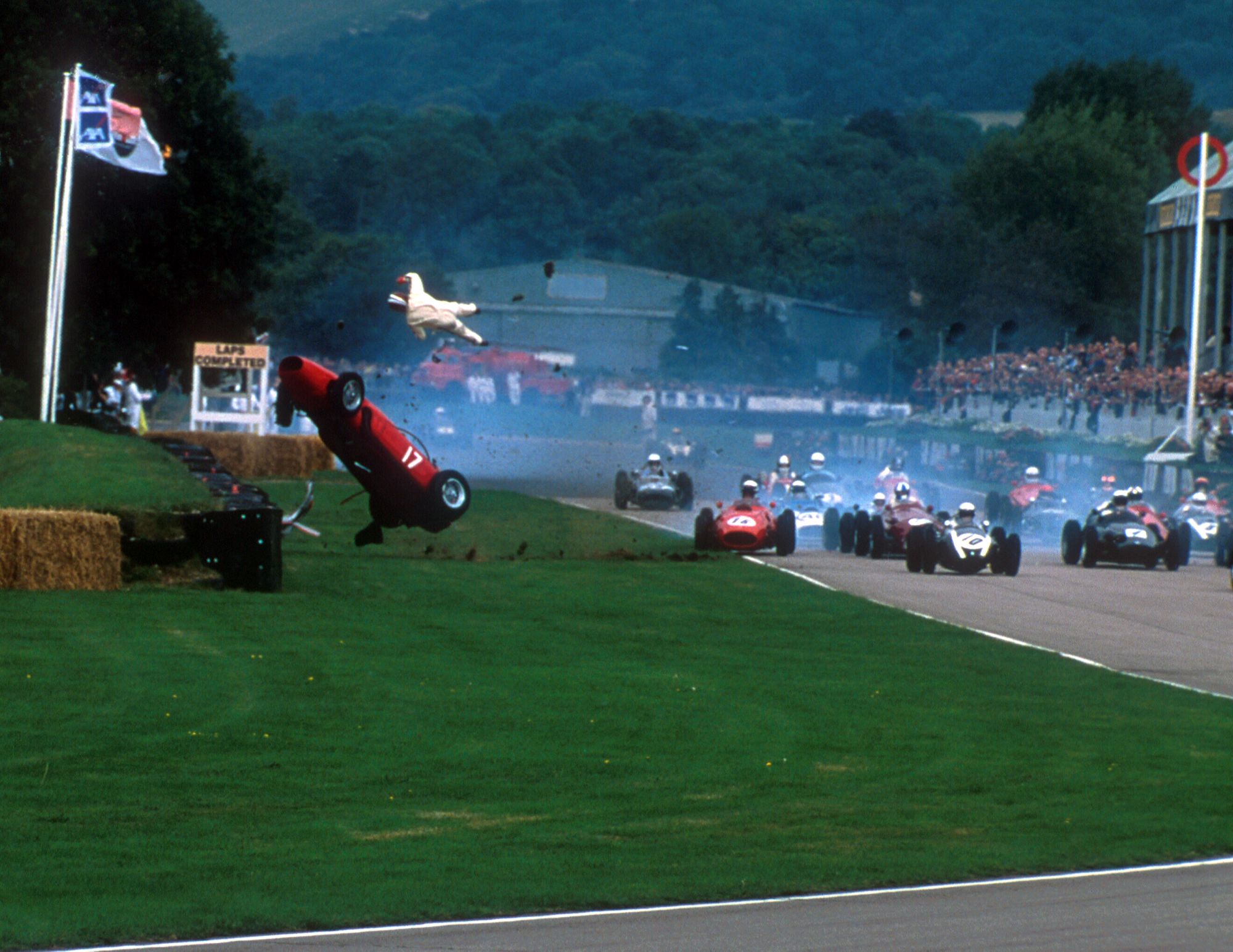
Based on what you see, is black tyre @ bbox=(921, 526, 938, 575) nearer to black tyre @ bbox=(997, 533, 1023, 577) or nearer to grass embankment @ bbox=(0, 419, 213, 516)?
black tyre @ bbox=(997, 533, 1023, 577)

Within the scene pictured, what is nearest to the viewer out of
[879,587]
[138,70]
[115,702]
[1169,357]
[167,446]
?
[115,702]

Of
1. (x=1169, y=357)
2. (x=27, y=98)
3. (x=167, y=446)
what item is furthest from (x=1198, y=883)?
(x=1169, y=357)

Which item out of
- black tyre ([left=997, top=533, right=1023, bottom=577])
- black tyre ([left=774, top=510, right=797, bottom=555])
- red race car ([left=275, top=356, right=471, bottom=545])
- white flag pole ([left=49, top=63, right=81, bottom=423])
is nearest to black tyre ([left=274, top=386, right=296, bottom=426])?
red race car ([left=275, top=356, right=471, bottom=545])

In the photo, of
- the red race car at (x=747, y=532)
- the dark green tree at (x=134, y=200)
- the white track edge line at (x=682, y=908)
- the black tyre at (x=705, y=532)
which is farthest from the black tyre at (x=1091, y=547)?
the dark green tree at (x=134, y=200)

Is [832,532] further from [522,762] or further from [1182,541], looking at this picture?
[522,762]

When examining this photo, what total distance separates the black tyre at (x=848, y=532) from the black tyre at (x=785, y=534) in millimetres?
2163

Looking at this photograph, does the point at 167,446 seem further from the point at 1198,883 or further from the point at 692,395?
the point at 692,395

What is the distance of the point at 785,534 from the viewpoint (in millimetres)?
35812

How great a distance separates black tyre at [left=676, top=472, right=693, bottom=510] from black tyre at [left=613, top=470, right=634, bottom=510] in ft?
4.05

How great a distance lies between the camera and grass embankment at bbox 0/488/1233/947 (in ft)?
36.8

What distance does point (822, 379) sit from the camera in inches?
3684

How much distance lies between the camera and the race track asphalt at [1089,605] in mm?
23047

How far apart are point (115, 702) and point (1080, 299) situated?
96675 millimetres

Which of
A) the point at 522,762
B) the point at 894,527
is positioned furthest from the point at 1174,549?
the point at 522,762
